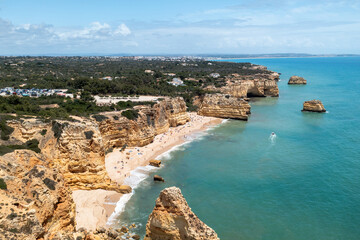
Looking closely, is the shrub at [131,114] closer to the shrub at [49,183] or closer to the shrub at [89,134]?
the shrub at [89,134]

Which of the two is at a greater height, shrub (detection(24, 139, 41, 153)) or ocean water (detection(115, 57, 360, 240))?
shrub (detection(24, 139, 41, 153))

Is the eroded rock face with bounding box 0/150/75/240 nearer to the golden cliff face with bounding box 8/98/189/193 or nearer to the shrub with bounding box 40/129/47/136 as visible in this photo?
the golden cliff face with bounding box 8/98/189/193

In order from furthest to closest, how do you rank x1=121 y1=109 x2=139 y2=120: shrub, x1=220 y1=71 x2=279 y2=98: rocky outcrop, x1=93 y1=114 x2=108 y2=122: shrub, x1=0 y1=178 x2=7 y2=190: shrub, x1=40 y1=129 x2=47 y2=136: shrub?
1. x1=220 y1=71 x2=279 y2=98: rocky outcrop
2. x1=121 y1=109 x2=139 y2=120: shrub
3. x1=93 y1=114 x2=108 y2=122: shrub
4. x1=40 y1=129 x2=47 y2=136: shrub
5. x1=0 y1=178 x2=7 y2=190: shrub

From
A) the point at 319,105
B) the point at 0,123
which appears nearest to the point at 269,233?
the point at 0,123

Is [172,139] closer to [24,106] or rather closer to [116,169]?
[116,169]

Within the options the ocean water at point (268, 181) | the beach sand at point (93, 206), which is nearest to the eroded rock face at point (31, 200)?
the beach sand at point (93, 206)

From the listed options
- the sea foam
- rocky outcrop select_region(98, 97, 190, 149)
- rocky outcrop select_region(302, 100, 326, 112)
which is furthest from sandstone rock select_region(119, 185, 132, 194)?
rocky outcrop select_region(302, 100, 326, 112)
